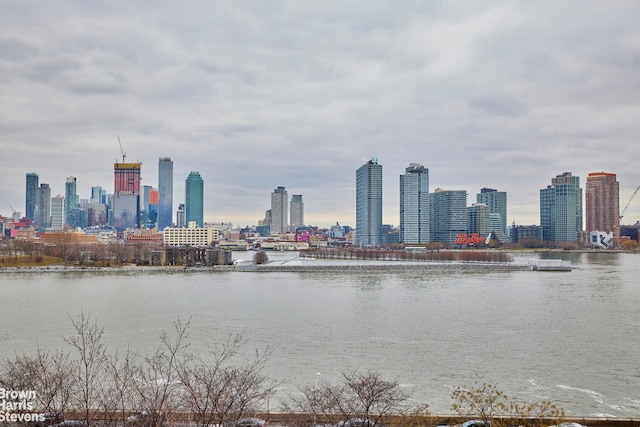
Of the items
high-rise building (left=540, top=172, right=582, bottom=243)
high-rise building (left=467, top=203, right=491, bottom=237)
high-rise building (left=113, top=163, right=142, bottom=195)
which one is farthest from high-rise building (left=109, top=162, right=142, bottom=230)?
high-rise building (left=540, top=172, right=582, bottom=243)

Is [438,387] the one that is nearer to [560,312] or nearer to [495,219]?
[560,312]

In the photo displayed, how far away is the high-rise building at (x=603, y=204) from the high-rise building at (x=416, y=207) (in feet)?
145

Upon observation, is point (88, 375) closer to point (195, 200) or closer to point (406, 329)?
point (406, 329)

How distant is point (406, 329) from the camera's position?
15859mm

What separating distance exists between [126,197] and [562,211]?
135 meters

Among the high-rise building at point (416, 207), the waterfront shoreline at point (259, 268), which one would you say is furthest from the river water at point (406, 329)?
the high-rise building at point (416, 207)

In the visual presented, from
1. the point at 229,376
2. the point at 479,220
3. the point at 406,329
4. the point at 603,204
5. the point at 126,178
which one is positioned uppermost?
the point at 126,178

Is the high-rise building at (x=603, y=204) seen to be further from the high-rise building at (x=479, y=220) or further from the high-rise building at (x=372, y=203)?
the high-rise building at (x=372, y=203)

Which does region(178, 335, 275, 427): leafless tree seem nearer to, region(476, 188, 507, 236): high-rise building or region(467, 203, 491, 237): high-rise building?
region(467, 203, 491, 237): high-rise building

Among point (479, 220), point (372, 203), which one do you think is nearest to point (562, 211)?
point (479, 220)

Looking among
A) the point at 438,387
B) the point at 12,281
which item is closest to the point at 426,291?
the point at 438,387

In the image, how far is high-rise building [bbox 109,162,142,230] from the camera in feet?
589

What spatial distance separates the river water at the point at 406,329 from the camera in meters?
10.6

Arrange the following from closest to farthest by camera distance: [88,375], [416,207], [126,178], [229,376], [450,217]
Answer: [229,376] < [88,375] < [416,207] < [450,217] < [126,178]
